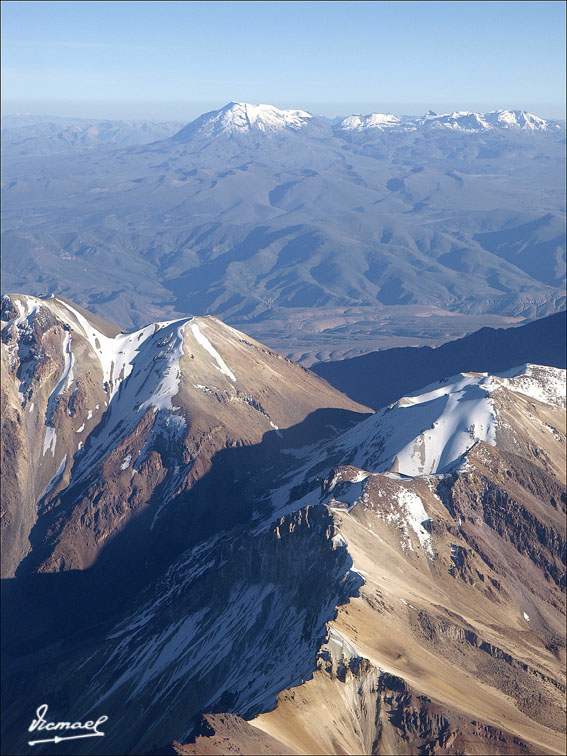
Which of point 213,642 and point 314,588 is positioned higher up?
point 314,588

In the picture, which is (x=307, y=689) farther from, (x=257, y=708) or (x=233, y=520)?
(x=233, y=520)

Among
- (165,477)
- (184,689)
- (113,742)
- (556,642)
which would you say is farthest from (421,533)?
(165,477)

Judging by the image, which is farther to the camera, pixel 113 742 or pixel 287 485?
pixel 287 485

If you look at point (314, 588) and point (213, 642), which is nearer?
point (314, 588)

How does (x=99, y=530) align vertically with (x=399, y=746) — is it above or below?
below

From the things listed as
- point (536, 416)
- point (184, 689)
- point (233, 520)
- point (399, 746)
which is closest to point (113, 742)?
point (184, 689)

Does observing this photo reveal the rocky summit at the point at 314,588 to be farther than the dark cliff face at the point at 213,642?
No

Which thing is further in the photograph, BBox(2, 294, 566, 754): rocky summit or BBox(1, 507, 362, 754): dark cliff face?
BBox(1, 507, 362, 754): dark cliff face

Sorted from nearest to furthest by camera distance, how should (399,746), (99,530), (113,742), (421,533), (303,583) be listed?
1. (399,746)
2. (113,742)
3. (303,583)
4. (421,533)
5. (99,530)

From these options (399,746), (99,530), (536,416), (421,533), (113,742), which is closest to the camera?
(399,746)

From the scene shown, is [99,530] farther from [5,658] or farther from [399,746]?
[399,746]

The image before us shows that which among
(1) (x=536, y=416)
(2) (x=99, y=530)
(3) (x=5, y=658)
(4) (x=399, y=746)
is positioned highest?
(1) (x=536, y=416)
